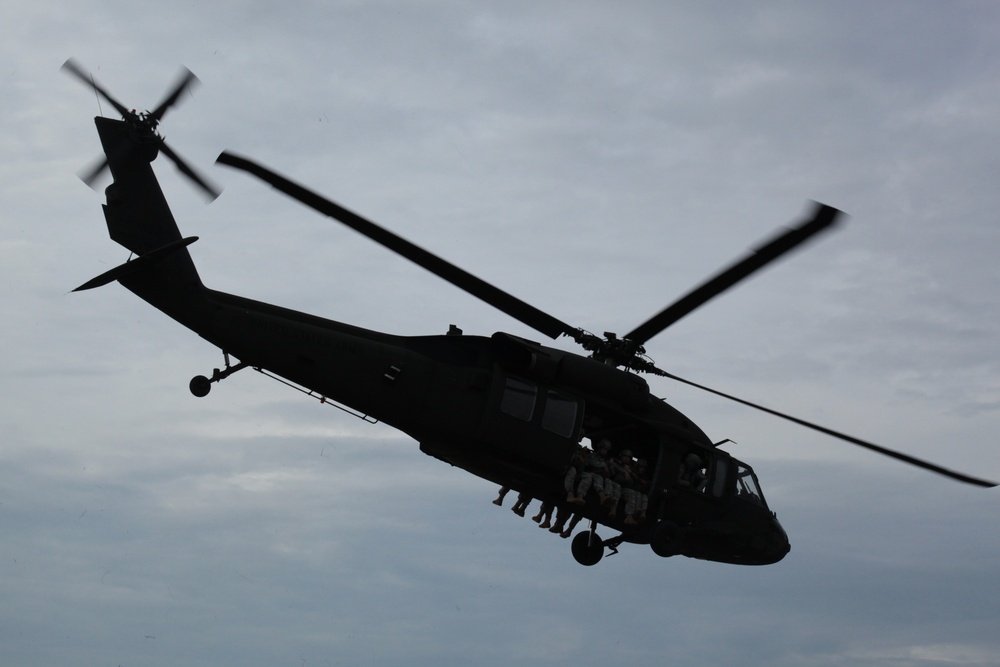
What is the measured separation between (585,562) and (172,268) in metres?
10.4

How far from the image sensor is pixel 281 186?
654 inches

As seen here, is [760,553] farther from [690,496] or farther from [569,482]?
[569,482]

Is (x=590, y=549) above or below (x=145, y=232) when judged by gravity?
below

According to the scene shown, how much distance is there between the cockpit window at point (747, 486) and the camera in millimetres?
21259

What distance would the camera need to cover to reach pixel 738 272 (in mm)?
17203

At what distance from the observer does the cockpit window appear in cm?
2126

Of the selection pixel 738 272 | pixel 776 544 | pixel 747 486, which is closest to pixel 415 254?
pixel 738 272

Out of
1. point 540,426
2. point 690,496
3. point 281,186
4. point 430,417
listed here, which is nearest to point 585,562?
point 690,496

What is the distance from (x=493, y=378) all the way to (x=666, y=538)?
15.9 ft

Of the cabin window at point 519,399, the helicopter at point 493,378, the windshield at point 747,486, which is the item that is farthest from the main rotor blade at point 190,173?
the windshield at point 747,486

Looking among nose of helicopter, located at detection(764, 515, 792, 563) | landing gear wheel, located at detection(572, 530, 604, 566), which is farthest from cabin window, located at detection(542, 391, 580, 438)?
nose of helicopter, located at detection(764, 515, 792, 563)

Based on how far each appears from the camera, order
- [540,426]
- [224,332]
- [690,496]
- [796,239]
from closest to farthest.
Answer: [796,239]
[224,332]
[540,426]
[690,496]

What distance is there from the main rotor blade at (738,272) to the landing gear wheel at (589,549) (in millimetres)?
4401

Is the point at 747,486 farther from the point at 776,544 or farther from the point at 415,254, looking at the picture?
the point at 415,254
